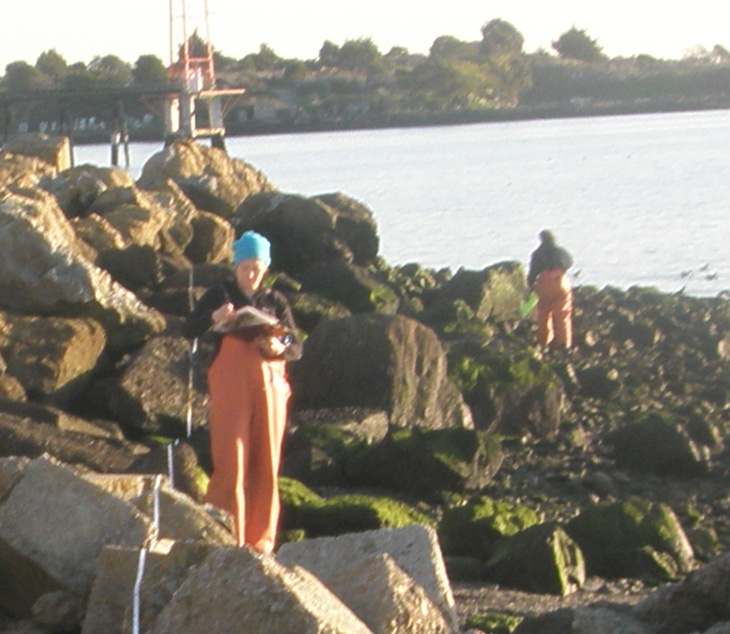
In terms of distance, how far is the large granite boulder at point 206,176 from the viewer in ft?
72.0

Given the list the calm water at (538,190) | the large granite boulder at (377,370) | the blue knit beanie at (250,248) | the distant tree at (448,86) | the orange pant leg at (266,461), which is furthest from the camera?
the distant tree at (448,86)

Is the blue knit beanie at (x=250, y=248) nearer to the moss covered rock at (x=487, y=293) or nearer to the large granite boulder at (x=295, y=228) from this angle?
the large granite boulder at (x=295, y=228)

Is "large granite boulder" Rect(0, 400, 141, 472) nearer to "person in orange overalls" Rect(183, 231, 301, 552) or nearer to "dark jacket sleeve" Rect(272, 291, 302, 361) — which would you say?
"person in orange overalls" Rect(183, 231, 301, 552)

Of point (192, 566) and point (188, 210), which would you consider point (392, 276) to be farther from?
point (192, 566)

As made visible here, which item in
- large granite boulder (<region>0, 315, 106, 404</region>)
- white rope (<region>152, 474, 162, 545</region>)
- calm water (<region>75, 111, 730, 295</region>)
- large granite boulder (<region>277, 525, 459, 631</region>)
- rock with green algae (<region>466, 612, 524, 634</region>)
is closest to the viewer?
large granite boulder (<region>277, 525, 459, 631</region>)

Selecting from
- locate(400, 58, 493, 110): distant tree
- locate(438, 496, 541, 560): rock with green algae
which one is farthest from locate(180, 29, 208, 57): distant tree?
locate(438, 496, 541, 560): rock with green algae

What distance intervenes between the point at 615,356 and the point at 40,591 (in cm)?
1236

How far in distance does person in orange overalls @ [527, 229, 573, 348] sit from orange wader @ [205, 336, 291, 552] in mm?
9806

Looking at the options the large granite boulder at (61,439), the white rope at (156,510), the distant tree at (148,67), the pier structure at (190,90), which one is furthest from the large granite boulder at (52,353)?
the distant tree at (148,67)

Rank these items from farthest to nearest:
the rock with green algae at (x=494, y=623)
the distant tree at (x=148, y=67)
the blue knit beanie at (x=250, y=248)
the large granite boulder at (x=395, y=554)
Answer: the distant tree at (x=148, y=67)
the blue knit beanie at (x=250, y=248)
the rock with green algae at (x=494, y=623)
the large granite boulder at (x=395, y=554)

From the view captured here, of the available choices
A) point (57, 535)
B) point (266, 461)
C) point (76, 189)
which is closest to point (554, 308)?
point (76, 189)

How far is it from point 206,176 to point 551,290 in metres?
8.22

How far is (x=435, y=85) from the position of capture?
108562 millimetres

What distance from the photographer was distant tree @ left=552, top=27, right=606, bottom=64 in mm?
130375
